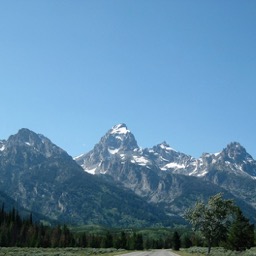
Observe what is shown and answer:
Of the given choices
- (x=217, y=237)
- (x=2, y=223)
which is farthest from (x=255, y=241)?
(x=2, y=223)

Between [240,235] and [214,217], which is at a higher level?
[214,217]

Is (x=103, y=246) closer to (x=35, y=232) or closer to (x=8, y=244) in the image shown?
(x=35, y=232)

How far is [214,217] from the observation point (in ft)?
373

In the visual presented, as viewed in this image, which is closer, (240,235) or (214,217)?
(240,235)

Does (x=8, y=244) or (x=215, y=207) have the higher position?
(x=215, y=207)

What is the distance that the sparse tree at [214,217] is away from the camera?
370 feet

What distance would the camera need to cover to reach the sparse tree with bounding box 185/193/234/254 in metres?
113

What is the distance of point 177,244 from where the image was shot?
178 meters

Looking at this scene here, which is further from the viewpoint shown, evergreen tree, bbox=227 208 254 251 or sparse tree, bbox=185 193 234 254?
sparse tree, bbox=185 193 234 254

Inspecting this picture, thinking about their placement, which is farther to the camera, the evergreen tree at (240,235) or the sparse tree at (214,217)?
the sparse tree at (214,217)

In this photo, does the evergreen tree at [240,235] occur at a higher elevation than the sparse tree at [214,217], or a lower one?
lower

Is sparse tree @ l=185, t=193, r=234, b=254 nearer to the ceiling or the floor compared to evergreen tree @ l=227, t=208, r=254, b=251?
nearer to the ceiling

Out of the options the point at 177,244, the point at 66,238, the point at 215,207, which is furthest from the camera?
the point at 66,238

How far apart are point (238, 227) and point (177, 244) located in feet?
266
